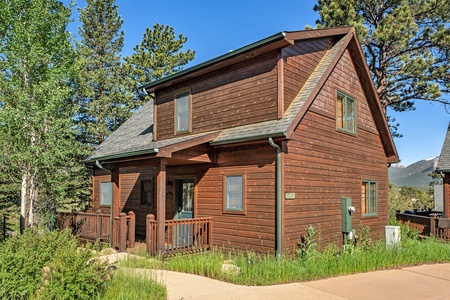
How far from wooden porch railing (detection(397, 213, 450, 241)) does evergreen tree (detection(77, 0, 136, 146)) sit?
19958mm

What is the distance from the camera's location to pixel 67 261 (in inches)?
216

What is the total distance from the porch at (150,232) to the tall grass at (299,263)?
0.47 metres

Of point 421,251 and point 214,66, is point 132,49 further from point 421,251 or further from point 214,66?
point 421,251

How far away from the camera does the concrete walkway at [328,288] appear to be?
6.05m

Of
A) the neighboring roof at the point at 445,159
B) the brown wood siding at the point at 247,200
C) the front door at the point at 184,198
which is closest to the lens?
the brown wood siding at the point at 247,200

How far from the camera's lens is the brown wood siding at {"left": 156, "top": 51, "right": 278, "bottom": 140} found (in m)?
9.42

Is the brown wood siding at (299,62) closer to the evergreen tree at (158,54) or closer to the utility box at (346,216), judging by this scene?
the utility box at (346,216)

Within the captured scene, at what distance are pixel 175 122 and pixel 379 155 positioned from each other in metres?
7.68

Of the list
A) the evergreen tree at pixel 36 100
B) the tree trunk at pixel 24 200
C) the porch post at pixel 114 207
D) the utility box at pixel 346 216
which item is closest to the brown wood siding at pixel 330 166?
the utility box at pixel 346 216

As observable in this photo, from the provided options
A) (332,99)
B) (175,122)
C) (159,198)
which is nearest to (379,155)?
(332,99)

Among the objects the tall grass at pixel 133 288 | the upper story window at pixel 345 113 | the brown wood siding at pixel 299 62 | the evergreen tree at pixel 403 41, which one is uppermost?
the evergreen tree at pixel 403 41

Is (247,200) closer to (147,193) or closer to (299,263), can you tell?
(299,263)

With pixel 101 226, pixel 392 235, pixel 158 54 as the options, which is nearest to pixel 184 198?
pixel 101 226

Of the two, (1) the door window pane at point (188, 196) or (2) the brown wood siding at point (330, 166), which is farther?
(1) the door window pane at point (188, 196)
